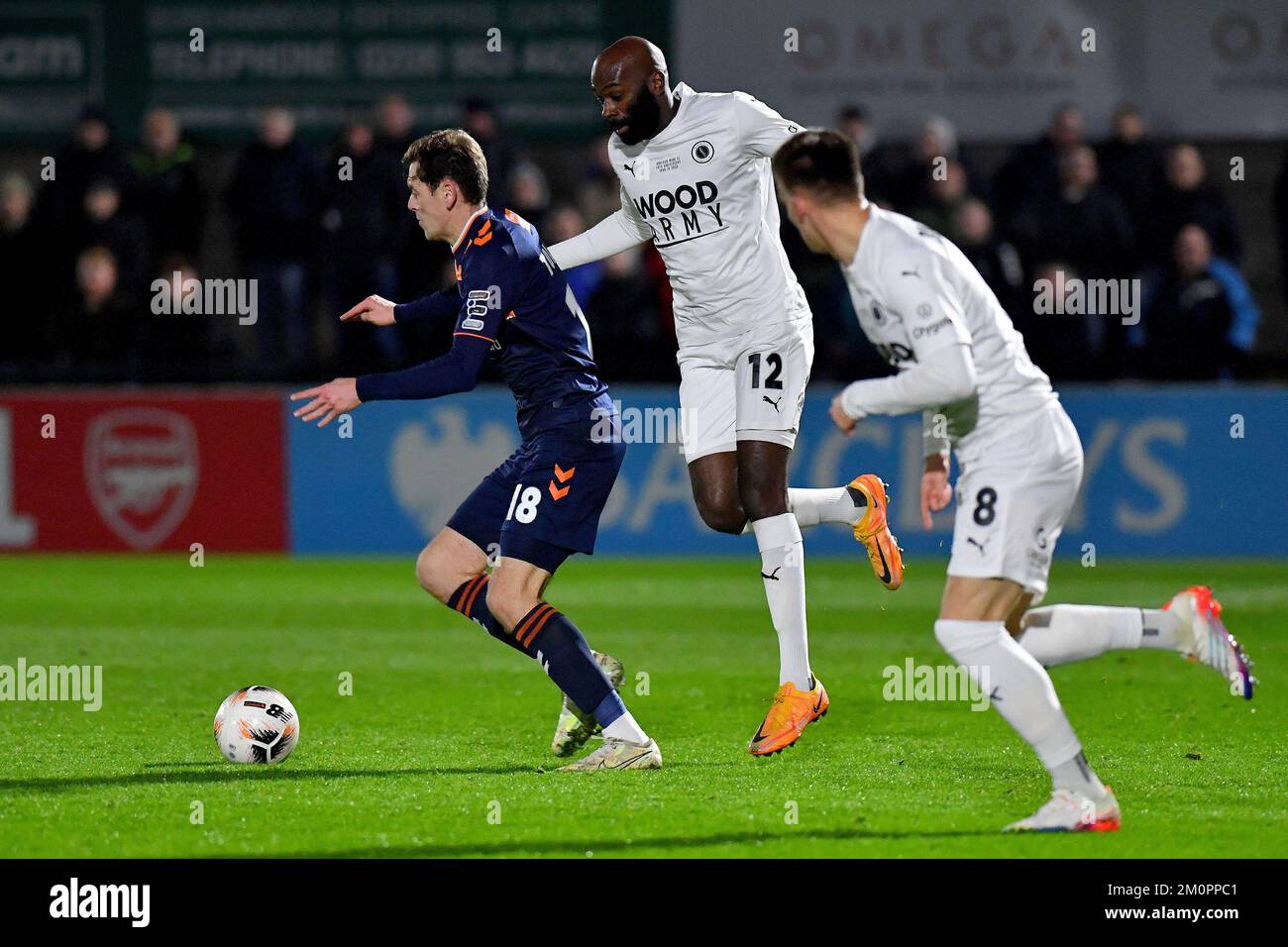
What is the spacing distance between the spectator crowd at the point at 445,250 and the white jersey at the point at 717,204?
271 inches

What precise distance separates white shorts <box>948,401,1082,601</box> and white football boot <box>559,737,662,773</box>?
158 centimetres

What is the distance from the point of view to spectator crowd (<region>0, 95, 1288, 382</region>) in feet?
46.9

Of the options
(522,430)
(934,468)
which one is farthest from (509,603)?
(934,468)

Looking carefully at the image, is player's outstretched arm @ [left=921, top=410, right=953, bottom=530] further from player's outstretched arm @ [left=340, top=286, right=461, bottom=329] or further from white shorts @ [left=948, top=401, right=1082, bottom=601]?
player's outstretched arm @ [left=340, top=286, right=461, bottom=329]

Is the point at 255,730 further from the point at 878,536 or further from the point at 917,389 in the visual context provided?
the point at 917,389

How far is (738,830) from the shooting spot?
5.62 metres

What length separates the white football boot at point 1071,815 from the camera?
544cm

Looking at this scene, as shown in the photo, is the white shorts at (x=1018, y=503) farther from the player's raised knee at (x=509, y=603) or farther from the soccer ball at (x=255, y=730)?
the soccer ball at (x=255, y=730)

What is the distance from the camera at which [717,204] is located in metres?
7.23

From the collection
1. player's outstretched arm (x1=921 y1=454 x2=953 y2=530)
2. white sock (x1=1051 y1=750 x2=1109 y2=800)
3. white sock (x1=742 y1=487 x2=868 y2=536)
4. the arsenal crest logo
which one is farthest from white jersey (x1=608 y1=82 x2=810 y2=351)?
the arsenal crest logo

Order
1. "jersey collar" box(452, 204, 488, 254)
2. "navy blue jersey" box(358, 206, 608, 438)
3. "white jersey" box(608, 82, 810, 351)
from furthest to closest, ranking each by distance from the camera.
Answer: "white jersey" box(608, 82, 810, 351) < "jersey collar" box(452, 204, 488, 254) < "navy blue jersey" box(358, 206, 608, 438)

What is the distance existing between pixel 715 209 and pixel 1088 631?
7.85 ft
